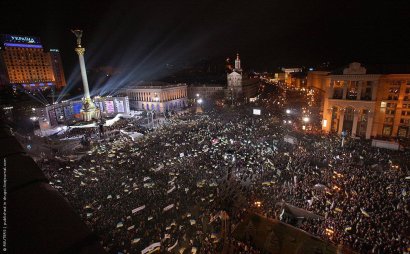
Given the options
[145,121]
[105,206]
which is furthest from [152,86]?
[105,206]

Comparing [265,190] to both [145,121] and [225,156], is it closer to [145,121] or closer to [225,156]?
[225,156]

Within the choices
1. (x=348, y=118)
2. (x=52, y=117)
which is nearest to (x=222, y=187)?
(x=348, y=118)

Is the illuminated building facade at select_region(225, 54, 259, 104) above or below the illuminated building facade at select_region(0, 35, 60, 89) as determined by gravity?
below

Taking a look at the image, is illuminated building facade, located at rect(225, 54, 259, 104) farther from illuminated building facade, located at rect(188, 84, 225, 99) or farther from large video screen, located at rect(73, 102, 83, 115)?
large video screen, located at rect(73, 102, 83, 115)

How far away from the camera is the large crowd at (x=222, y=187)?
13.2m

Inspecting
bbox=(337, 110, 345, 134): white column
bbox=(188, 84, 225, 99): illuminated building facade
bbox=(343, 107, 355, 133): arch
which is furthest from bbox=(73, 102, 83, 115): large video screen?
bbox=(343, 107, 355, 133): arch

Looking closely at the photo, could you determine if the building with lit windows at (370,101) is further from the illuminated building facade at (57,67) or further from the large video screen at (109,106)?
the illuminated building facade at (57,67)

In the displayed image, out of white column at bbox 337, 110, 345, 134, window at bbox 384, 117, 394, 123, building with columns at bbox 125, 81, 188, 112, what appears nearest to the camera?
window at bbox 384, 117, 394, 123

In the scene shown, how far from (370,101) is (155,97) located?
48.5m

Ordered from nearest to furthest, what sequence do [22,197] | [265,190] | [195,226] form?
[22,197] < [195,226] < [265,190]

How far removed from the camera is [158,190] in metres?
17.9

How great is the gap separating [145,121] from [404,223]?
4171cm

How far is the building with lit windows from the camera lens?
3038 centimetres

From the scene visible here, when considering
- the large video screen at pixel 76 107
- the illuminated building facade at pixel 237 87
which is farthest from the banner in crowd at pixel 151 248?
the illuminated building facade at pixel 237 87
